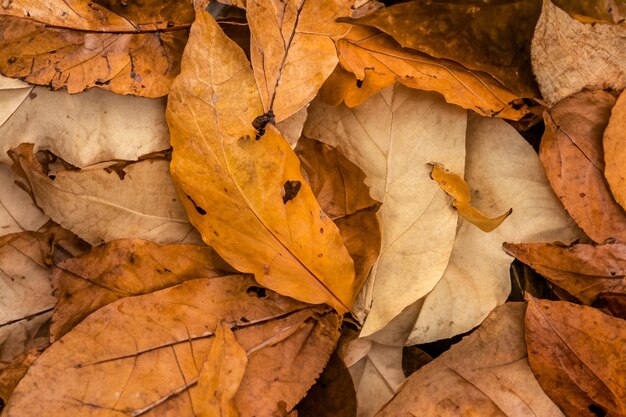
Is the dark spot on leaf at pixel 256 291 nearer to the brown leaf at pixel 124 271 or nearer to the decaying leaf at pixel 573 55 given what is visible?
→ the brown leaf at pixel 124 271

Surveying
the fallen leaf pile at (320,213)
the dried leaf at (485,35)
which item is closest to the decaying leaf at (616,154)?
the fallen leaf pile at (320,213)

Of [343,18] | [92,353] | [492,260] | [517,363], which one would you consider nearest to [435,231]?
[492,260]

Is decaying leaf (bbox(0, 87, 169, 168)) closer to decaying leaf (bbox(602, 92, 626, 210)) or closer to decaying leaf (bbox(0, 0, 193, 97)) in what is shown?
decaying leaf (bbox(0, 0, 193, 97))

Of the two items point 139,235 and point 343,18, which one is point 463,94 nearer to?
point 343,18

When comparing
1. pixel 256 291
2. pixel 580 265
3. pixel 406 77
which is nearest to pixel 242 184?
pixel 256 291

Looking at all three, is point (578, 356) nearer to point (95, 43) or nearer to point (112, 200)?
point (112, 200)

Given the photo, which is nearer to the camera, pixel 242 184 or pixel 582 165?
pixel 242 184
